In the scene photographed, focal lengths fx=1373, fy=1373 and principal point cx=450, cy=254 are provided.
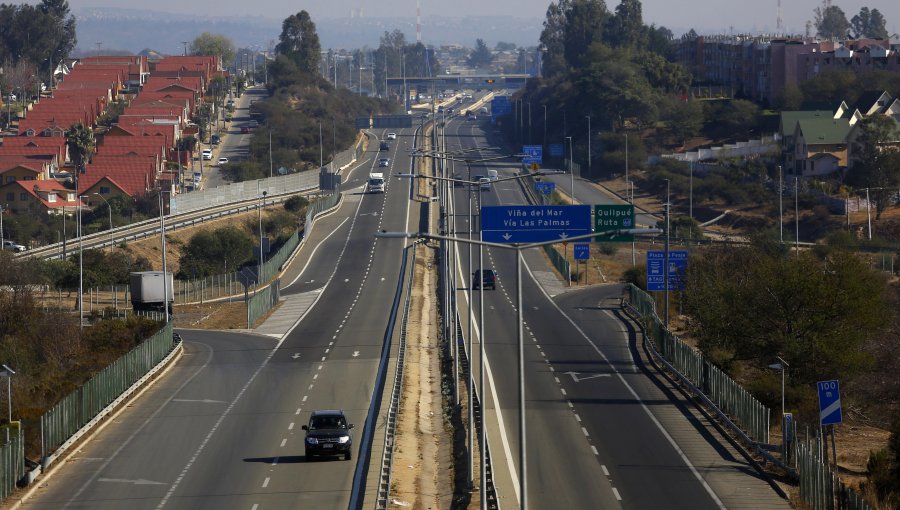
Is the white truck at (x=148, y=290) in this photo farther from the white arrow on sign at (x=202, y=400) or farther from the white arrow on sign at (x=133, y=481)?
the white arrow on sign at (x=133, y=481)

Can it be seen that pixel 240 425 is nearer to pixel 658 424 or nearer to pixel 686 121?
pixel 658 424

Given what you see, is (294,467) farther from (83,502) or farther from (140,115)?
(140,115)

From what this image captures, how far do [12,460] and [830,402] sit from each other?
20.4m

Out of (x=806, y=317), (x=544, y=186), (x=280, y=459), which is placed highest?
(x=544, y=186)

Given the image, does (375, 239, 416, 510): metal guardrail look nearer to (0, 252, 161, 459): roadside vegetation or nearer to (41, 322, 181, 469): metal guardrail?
(41, 322, 181, 469): metal guardrail

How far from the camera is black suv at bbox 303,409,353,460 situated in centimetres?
3803

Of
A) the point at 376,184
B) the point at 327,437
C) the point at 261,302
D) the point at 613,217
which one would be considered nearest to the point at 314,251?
the point at 261,302

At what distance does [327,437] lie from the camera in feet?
125

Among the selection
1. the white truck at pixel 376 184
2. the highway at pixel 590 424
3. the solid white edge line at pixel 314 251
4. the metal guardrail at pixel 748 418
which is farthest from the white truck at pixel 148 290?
the white truck at pixel 376 184

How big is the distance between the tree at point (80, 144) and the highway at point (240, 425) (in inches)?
3617

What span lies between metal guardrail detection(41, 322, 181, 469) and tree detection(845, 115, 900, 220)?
256ft

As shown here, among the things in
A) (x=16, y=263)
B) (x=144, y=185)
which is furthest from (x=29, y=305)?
(x=144, y=185)

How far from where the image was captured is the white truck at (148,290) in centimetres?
7462

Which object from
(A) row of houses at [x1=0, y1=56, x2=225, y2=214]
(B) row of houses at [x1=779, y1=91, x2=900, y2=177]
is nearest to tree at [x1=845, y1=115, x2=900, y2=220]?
(B) row of houses at [x1=779, y1=91, x2=900, y2=177]
